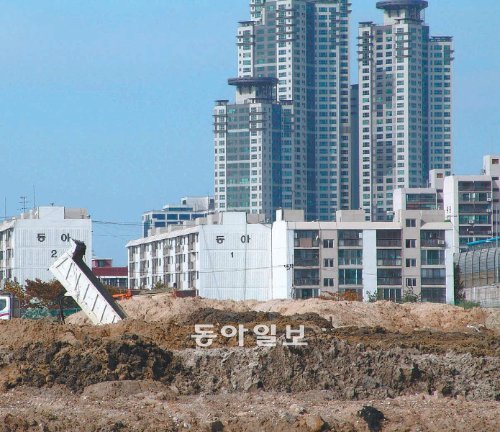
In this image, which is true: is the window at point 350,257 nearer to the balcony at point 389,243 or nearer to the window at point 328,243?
the window at point 328,243

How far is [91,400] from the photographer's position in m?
21.8

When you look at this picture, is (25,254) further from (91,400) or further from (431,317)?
(91,400)

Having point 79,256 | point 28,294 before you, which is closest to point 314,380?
point 79,256

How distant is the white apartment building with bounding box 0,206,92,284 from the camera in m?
101

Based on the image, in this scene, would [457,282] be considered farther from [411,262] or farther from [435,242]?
[411,262]

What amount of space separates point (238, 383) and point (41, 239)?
7928 cm

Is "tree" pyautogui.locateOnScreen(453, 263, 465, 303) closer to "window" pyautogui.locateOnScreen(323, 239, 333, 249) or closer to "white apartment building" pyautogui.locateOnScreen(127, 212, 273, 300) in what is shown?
"window" pyautogui.locateOnScreen(323, 239, 333, 249)

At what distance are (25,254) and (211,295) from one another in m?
14.3

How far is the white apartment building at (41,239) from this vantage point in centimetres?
10119

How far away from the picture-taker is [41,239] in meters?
101

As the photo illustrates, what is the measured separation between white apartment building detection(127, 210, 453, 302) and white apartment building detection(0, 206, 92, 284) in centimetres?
886

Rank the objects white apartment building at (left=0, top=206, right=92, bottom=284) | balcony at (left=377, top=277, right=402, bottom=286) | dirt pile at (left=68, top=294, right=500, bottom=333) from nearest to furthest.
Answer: dirt pile at (left=68, top=294, right=500, bottom=333), balcony at (left=377, top=277, right=402, bottom=286), white apartment building at (left=0, top=206, right=92, bottom=284)

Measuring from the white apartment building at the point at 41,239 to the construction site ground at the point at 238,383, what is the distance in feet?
242

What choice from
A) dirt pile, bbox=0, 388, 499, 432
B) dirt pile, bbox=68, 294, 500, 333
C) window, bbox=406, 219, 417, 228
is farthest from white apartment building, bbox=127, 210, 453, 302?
dirt pile, bbox=0, 388, 499, 432
